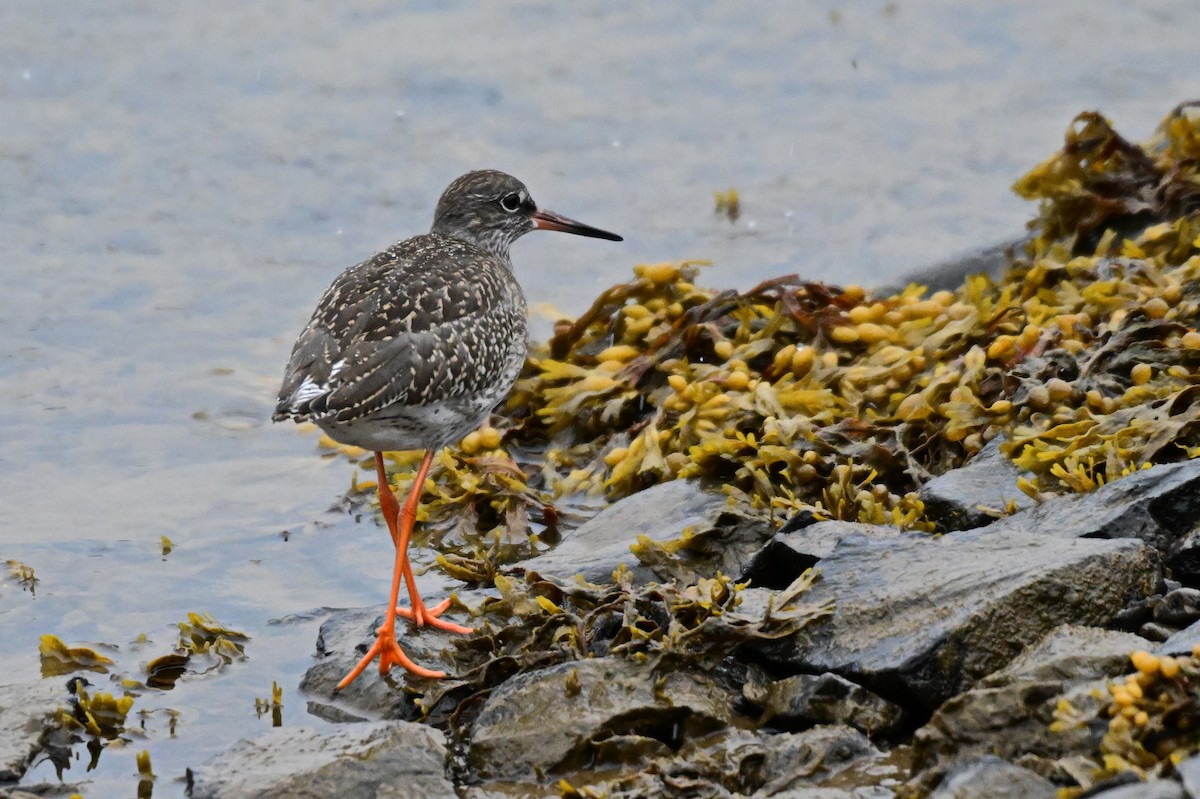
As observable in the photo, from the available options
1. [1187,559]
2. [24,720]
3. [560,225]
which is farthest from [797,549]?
[560,225]

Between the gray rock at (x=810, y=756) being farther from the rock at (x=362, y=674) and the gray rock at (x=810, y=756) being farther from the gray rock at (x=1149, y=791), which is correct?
the rock at (x=362, y=674)

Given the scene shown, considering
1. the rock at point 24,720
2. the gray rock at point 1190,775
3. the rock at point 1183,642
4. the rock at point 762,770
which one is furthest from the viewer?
the rock at point 24,720

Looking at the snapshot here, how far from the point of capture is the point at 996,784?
3.49m

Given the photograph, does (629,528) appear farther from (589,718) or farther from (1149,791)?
(1149,791)

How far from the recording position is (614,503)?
254 inches

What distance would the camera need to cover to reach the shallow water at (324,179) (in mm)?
6945

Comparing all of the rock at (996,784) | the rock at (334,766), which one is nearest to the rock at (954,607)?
the rock at (996,784)

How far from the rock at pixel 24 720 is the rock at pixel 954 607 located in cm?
234

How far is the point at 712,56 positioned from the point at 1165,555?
9105mm

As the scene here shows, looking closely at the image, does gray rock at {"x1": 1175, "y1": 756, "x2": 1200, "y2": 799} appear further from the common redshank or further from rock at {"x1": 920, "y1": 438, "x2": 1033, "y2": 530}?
the common redshank

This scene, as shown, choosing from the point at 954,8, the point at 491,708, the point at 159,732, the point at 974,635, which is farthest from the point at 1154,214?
the point at 954,8

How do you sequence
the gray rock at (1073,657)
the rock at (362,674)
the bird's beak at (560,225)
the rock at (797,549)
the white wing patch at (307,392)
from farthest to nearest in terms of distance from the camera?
the bird's beak at (560,225) < the white wing patch at (307,392) < the rock at (362,674) < the rock at (797,549) < the gray rock at (1073,657)

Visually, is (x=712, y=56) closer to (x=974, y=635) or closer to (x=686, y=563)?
(x=686, y=563)

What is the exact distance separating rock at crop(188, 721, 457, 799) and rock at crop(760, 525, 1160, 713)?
111cm
